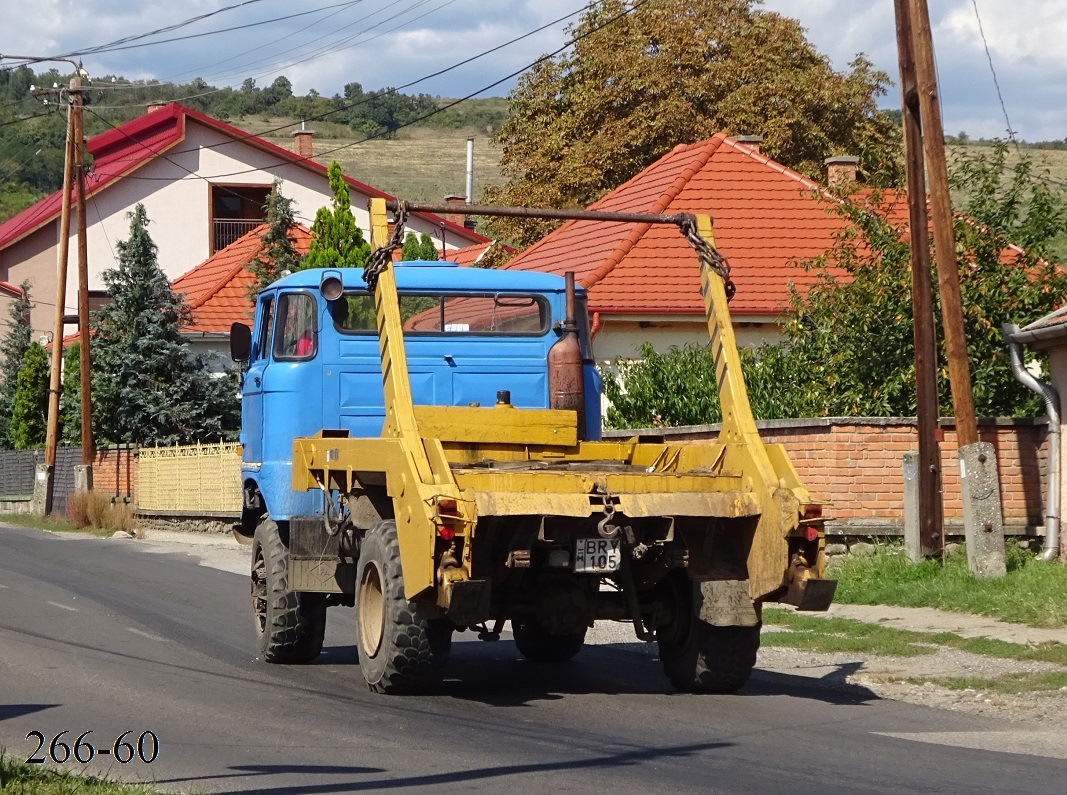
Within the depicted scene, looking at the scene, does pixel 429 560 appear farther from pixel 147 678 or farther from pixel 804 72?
pixel 804 72

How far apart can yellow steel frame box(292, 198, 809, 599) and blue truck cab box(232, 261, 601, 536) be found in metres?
0.73

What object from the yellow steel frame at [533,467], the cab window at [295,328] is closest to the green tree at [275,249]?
the cab window at [295,328]

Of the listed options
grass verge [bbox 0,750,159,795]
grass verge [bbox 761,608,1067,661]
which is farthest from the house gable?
grass verge [bbox 0,750,159,795]

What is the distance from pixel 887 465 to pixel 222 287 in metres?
30.7

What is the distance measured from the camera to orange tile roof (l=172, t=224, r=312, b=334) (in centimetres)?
4316

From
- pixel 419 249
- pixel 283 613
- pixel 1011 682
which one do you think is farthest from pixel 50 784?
pixel 419 249

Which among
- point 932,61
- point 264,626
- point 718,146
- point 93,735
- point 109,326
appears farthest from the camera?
point 109,326

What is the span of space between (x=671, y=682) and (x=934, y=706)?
1684 millimetres

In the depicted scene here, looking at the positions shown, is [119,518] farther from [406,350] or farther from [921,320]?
[406,350]

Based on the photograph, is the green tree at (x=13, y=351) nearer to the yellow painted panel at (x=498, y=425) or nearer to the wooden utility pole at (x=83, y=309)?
the wooden utility pole at (x=83, y=309)

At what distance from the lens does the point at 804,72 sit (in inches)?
1585

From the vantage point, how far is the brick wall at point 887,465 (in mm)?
16734

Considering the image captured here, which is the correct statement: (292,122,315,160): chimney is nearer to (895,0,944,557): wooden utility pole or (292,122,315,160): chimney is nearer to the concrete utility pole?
(895,0,944,557): wooden utility pole

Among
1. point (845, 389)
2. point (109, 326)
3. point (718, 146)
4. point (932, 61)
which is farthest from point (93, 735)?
point (109, 326)
